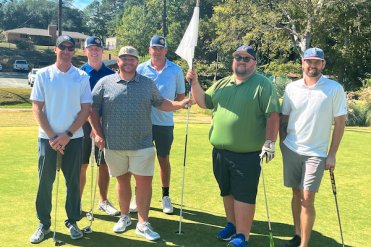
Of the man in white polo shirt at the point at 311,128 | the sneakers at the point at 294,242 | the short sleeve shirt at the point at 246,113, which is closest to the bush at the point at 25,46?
the short sleeve shirt at the point at 246,113

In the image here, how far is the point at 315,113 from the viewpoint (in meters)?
3.34

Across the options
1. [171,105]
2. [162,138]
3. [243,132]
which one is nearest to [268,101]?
[243,132]

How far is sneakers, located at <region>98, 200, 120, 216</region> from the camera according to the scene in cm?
425

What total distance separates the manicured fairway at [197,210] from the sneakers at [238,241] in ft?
0.60

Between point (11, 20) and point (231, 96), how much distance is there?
263ft

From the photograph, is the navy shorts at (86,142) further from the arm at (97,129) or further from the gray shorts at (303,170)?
the gray shorts at (303,170)

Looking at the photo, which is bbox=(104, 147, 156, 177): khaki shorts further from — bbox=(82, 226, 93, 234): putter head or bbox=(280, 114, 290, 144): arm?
bbox=(280, 114, 290, 144): arm

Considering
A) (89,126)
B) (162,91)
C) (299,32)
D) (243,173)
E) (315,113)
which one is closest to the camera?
(315,113)

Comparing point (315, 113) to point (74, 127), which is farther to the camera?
point (74, 127)

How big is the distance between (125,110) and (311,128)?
183 centimetres

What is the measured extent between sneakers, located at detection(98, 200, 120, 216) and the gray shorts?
2040 millimetres

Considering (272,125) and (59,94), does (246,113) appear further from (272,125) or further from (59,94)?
(59,94)

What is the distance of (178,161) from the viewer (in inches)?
265

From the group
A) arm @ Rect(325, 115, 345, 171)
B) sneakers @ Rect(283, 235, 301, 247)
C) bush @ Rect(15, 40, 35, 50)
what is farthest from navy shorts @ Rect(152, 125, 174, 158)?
bush @ Rect(15, 40, 35, 50)
